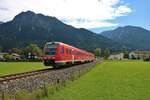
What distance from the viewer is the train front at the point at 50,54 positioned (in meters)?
34.0

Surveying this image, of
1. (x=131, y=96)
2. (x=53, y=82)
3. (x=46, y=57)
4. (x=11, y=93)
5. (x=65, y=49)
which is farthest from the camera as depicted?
(x=65, y=49)

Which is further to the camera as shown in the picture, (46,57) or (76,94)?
(46,57)

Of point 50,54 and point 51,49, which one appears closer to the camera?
point 50,54

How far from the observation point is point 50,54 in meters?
34.6

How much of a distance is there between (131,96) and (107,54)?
17514 centimetres

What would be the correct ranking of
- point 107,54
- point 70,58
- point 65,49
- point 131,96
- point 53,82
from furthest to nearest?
point 107,54, point 70,58, point 65,49, point 53,82, point 131,96

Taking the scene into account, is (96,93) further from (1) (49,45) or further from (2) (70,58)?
(2) (70,58)

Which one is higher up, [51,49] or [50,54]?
[51,49]

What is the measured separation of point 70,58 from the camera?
133 ft

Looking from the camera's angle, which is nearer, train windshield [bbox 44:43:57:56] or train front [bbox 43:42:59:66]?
train front [bbox 43:42:59:66]

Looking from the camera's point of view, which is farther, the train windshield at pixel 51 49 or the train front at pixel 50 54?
the train windshield at pixel 51 49

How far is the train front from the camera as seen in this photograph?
3403cm

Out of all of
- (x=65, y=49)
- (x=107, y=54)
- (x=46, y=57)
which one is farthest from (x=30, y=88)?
(x=107, y=54)

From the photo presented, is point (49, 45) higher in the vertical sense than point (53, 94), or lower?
higher
